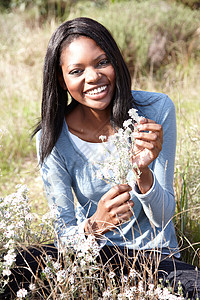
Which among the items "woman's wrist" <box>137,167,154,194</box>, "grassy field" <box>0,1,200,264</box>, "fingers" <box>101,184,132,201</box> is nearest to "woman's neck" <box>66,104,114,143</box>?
"woman's wrist" <box>137,167,154,194</box>

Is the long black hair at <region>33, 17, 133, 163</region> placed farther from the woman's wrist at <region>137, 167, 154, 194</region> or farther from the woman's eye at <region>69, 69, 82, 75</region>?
the woman's wrist at <region>137, 167, 154, 194</region>

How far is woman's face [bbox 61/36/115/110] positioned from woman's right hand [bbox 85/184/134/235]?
0.52 meters

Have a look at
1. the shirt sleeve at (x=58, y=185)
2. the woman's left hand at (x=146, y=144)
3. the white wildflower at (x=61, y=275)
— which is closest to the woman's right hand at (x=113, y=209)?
the woman's left hand at (x=146, y=144)

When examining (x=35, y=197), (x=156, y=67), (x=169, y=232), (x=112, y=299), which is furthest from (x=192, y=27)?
(x=112, y=299)

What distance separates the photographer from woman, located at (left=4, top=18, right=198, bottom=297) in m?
1.80

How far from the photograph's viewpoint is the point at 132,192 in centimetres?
204

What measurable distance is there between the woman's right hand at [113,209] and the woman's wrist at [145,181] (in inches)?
3.8

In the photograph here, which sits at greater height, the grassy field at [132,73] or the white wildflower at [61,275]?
the grassy field at [132,73]

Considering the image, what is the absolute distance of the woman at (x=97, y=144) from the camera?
1.80 metres

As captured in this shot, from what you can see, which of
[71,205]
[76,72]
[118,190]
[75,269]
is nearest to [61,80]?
[76,72]

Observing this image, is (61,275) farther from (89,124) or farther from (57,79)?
(57,79)

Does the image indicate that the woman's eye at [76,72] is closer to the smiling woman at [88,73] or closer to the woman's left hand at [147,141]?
the smiling woman at [88,73]

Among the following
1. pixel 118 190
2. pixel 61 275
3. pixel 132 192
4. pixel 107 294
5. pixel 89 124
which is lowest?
pixel 107 294

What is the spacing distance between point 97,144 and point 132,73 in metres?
4.23
